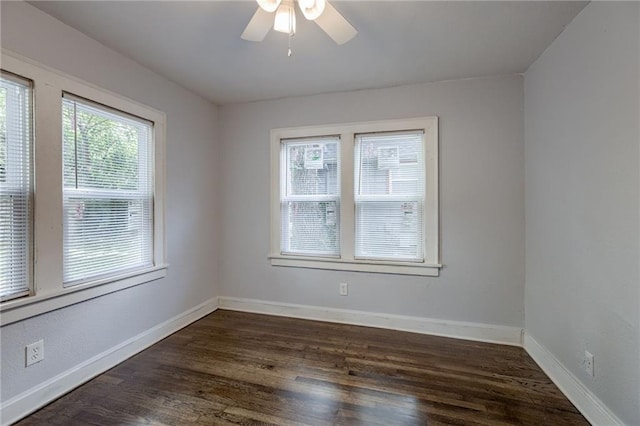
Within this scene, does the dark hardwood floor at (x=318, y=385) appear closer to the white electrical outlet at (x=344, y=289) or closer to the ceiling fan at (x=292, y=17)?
the white electrical outlet at (x=344, y=289)

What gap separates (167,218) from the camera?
112 inches

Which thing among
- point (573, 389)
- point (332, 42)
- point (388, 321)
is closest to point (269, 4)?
point (332, 42)

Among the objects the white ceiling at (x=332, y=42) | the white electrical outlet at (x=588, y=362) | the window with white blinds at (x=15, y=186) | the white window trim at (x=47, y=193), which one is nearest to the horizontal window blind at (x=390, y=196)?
the white ceiling at (x=332, y=42)

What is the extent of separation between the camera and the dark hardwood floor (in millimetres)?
1760

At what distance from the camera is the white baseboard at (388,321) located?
2.73 m

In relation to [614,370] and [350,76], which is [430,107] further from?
[614,370]

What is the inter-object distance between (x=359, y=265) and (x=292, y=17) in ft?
7.42

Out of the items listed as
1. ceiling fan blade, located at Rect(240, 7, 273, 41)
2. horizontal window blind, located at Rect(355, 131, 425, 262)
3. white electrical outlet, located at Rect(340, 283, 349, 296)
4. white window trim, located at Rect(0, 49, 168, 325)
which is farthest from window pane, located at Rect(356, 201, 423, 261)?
white window trim, located at Rect(0, 49, 168, 325)

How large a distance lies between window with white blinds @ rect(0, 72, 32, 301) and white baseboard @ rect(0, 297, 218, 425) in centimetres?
62

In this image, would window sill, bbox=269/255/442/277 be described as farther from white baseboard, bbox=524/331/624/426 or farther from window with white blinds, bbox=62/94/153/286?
window with white blinds, bbox=62/94/153/286

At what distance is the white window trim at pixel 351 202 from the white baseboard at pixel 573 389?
0.97 m

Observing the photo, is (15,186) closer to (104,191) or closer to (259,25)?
(104,191)

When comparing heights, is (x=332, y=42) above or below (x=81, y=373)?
above

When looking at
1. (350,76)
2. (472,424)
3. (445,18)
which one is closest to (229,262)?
(350,76)
